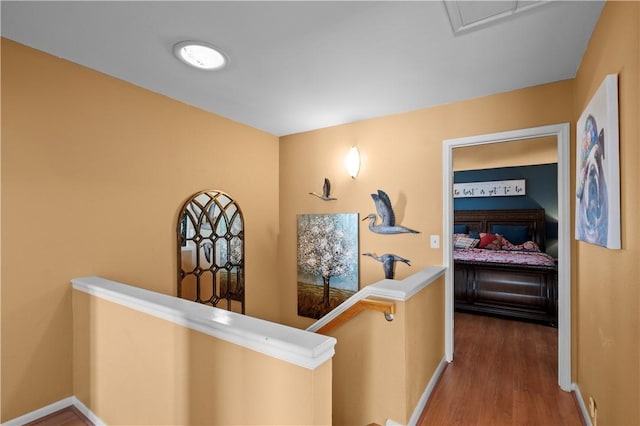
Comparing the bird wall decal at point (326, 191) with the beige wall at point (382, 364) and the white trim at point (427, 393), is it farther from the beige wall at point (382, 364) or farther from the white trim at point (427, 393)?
the white trim at point (427, 393)

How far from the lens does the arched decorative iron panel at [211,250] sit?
265 centimetres

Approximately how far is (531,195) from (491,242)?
1.42m

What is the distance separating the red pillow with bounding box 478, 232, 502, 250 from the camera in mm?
5285

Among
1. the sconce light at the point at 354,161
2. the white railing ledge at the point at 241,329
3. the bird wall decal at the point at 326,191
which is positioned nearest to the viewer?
the white railing ledge at the point at 241,329

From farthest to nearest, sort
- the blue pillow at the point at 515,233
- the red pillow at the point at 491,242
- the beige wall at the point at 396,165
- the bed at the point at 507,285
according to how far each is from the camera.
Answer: the blue pillow at the point at 515,233 < the red pillow at the point at 491,242 < the bed at the point at 507,285 < the beige wall at the point at 396,165

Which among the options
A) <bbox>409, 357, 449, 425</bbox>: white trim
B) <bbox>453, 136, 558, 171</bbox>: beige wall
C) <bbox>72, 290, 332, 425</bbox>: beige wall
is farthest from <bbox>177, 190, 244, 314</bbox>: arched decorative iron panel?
<bbox>453, 136, 558, 171</bbox>: beige wall

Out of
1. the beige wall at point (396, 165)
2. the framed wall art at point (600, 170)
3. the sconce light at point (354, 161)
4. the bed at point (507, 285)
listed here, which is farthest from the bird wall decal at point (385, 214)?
the bed at point (507, 285)

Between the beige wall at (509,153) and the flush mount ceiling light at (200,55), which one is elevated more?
the flush mount ceiling light at (200,55)

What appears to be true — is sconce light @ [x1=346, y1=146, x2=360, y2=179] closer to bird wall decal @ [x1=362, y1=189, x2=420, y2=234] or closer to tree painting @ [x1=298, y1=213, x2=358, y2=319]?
bird wall decal @ [x1=362, y1=189, x2=420, y2=234]

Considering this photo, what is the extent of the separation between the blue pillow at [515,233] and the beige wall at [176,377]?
5.80 metres

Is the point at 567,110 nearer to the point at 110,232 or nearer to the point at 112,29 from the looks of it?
the point at 112,29

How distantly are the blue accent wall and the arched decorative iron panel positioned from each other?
16.9 feet

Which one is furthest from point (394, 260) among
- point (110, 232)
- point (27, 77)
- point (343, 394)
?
point (27, 77)

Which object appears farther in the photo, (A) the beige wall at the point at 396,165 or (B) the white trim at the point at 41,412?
(A) the beige wall at the point at 396,165
